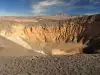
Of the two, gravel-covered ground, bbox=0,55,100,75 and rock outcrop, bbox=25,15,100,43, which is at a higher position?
gravel-covered ground, bbox=0,55,100,75

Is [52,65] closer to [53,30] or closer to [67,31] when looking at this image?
[53,30]

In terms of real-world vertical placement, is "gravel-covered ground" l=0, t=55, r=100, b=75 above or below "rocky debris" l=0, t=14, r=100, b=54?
above

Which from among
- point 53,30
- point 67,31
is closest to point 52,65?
point 53,30

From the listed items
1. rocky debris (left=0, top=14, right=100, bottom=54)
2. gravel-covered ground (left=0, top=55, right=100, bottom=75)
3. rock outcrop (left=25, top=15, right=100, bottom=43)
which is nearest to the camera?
gravel-covered ground (left=0, top=55, right=100, bottom=75)

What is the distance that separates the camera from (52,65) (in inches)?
571

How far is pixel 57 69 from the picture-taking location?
13.9 metres

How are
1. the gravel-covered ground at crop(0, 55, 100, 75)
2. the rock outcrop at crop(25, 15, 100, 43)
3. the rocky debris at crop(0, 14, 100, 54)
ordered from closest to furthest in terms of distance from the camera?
the gravel-covered ground at crop(0, 55, 100, 75) < the rock outcrop at crop(25, 15, 100, 43) < the rocky debris at crop(0, 14, 100, 54)

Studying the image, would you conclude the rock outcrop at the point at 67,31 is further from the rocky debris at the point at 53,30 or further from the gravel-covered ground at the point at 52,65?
the gravel-covered ground at the point at 52,65

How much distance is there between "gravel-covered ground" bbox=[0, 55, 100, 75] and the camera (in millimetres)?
13613

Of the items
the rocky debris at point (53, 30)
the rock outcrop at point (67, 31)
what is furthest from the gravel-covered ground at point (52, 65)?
the rocky debris at point (53, 30)

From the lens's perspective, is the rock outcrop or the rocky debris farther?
the rocky debris

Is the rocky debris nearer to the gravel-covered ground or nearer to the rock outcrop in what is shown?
the rock outcrop

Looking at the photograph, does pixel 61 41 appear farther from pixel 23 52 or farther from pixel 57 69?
pixel 57 69

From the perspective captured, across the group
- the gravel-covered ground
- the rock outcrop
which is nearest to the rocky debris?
the rock outcrop
